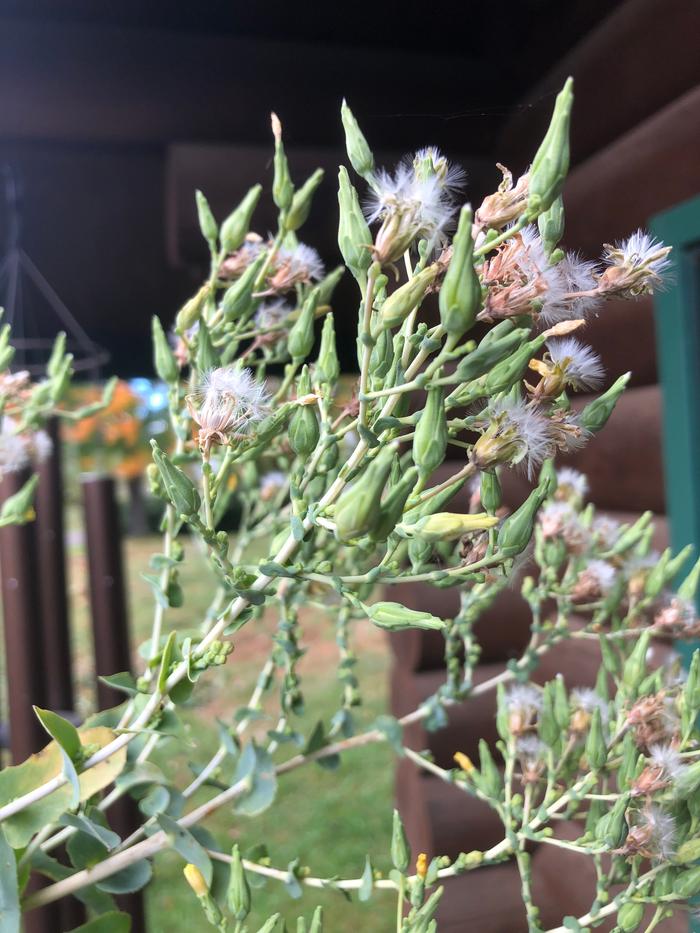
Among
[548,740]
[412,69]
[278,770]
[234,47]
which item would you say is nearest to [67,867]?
[278,770]

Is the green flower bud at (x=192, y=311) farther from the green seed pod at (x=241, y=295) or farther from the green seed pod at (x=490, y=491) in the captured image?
the green seed pod at (x=490, y=491)

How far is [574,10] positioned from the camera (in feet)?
1.65

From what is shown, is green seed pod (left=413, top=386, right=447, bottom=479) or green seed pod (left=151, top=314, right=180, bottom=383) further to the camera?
green seed pod (left=151, top=314, right=180, bottom=383)

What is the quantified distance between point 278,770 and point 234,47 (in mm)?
767

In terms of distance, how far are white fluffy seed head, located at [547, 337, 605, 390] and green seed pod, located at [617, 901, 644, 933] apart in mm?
276

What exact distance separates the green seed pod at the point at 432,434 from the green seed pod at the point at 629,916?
28 cm

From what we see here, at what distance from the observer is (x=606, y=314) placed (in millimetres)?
537

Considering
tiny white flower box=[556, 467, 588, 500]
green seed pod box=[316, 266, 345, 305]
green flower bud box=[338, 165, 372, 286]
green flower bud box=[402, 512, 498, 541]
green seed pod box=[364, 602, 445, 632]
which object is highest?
green seed pod box=[316, 266, 345, 305]

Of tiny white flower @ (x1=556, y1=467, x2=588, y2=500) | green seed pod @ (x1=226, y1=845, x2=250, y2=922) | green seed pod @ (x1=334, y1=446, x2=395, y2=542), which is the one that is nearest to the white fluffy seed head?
green seed pod @ (x1=334, y1=446, x2=395, y2=542)

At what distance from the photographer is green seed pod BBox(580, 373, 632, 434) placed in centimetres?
33

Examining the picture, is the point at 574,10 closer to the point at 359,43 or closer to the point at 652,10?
the point at 652,10

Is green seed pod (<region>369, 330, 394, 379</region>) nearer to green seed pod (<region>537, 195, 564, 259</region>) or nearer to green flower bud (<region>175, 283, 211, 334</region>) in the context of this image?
green seed pod (<region>537, 195, 564, 259</region>)

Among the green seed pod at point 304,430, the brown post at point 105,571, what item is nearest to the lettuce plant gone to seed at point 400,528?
the green seed pod at point 304,430

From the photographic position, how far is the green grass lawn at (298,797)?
1.98ft
